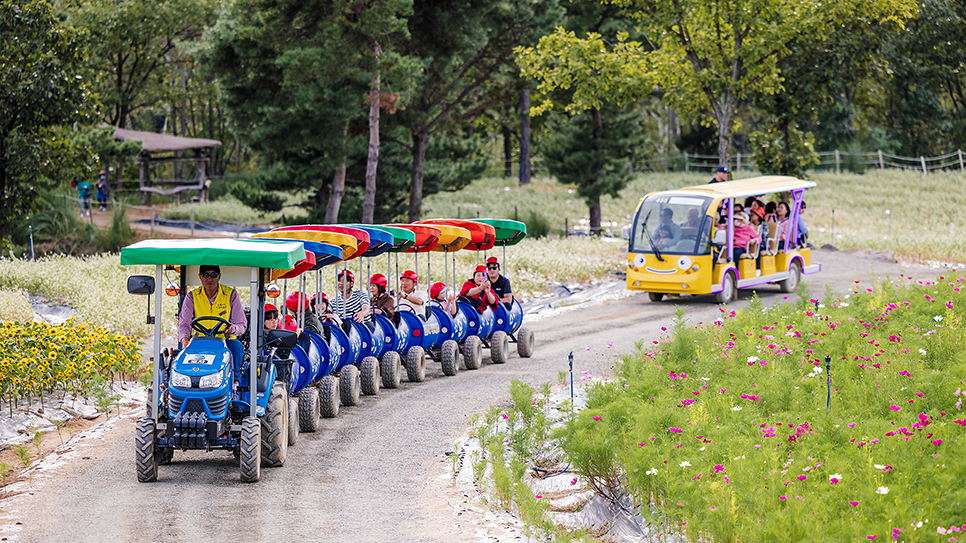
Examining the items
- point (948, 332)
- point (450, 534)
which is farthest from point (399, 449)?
point (948, 332)

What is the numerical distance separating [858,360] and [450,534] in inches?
187

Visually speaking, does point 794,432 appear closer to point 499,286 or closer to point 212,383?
point 212,383

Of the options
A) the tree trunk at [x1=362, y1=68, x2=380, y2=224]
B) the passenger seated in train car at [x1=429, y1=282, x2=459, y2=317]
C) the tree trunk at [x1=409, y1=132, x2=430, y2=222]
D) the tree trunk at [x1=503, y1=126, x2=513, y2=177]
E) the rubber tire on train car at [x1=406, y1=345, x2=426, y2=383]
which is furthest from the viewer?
the tree trunk at [x1=503, y1=126, x2=513, y2=177]

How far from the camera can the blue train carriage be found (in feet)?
29.8

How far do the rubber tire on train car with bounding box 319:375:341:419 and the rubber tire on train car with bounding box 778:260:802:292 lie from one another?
13522mm

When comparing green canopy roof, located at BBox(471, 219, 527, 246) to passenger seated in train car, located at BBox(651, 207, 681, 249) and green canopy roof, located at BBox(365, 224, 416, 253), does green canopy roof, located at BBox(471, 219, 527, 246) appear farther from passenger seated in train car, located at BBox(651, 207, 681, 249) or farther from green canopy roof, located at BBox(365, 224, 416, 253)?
passenger seated in train car, located at BBox(651, 207, 681, 249)

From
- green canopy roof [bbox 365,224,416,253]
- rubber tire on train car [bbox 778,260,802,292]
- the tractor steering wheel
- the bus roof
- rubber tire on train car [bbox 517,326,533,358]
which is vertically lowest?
rubber tire on train car [bbox 517,326,533,358]

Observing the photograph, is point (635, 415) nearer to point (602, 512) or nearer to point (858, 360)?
point (602, 512)

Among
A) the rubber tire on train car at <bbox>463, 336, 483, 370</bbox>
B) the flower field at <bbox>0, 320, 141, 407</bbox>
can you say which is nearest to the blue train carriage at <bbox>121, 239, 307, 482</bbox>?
the flower field at <bbox>0, 320, 141, 407</bbox>

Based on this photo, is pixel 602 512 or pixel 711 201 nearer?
pixel 602 512

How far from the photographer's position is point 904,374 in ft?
30.9

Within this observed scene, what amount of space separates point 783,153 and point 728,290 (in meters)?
12.4

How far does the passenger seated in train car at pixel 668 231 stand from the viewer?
68.5 feet

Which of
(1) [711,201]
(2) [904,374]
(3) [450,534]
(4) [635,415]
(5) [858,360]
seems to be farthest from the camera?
(1) [711,201]
